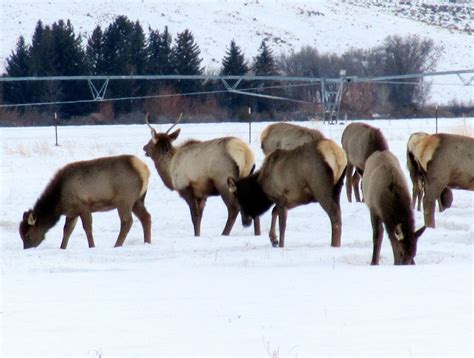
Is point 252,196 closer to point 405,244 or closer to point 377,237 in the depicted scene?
point 377,237

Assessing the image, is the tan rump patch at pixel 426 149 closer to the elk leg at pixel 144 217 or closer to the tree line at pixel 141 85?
the elk leg at pixel 144 217

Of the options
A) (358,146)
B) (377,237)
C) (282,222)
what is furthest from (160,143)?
(377,237)

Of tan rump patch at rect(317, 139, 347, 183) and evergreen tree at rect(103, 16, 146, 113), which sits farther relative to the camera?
evergreen tree at rect(103, 16, 146, 113)

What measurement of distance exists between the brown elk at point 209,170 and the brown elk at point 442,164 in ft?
8.52

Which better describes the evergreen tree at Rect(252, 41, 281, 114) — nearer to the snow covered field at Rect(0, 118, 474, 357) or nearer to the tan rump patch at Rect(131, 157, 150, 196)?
the tan rump patch at Rect(131, 157, 150, 196)

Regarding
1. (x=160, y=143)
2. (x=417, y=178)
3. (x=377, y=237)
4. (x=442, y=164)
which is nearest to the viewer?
(x=377, y=237)

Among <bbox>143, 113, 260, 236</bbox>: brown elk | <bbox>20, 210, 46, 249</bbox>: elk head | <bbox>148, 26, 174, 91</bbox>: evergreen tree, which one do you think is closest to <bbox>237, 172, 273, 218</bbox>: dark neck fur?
<bbox>143, 113, 260, 236</bbox>: brown elk

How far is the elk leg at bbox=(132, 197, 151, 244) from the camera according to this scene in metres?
15.7

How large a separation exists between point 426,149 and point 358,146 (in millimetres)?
2843

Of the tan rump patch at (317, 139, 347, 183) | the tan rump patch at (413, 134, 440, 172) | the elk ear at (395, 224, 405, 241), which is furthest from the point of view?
the tan rump patch at (413, 134, 440, 172)

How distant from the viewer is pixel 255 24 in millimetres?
116375

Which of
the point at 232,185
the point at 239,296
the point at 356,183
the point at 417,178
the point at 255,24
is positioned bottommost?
the point at 255,24

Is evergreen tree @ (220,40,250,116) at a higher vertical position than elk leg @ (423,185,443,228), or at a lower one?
lower

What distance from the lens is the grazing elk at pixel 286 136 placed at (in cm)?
1888
